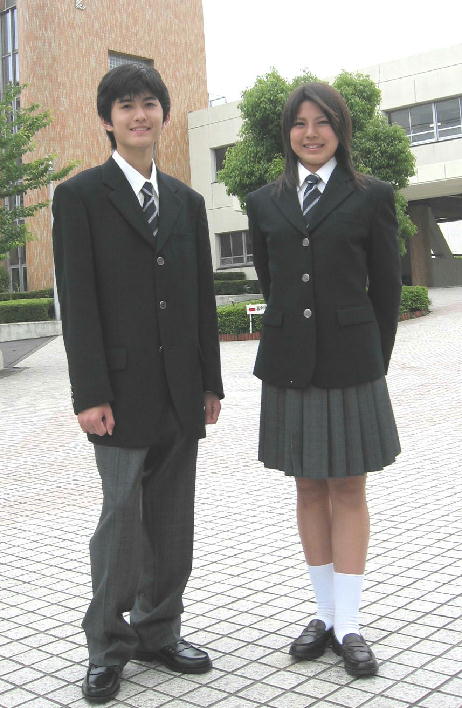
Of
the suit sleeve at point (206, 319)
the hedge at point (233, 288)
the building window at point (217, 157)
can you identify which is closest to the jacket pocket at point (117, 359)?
the suit sleeve at point (206, 319)

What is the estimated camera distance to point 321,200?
282 cm

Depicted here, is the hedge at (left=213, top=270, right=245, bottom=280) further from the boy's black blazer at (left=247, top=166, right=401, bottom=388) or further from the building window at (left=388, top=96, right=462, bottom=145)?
the boy's black blazer at (left=247, top=166, right=401, bottom=388)

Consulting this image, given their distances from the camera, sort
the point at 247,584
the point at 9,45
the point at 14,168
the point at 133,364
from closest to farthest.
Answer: the point at 133,364
the point at 247,584
the point at 14,168
the point at 9,45

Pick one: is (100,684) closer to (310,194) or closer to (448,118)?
(310,194)

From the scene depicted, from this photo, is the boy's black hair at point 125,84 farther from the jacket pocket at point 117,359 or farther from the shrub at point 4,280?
the shrub at point 4,280

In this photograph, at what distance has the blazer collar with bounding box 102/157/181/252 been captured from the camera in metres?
2.70

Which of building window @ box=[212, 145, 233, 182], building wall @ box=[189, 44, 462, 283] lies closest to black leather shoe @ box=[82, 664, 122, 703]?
building wall @ box=[189, 44, 462, 283]

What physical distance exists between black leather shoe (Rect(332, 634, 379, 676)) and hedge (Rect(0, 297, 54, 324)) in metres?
25.0

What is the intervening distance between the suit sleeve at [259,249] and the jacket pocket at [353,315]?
0.33 metres

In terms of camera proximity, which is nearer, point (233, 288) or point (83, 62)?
point (233, 288)

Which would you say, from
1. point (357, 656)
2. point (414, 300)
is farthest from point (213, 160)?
point (357, 656)

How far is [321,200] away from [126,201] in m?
0.68

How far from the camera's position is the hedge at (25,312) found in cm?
2683

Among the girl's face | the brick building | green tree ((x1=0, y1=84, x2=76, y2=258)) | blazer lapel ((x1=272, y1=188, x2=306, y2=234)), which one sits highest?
the brick building
